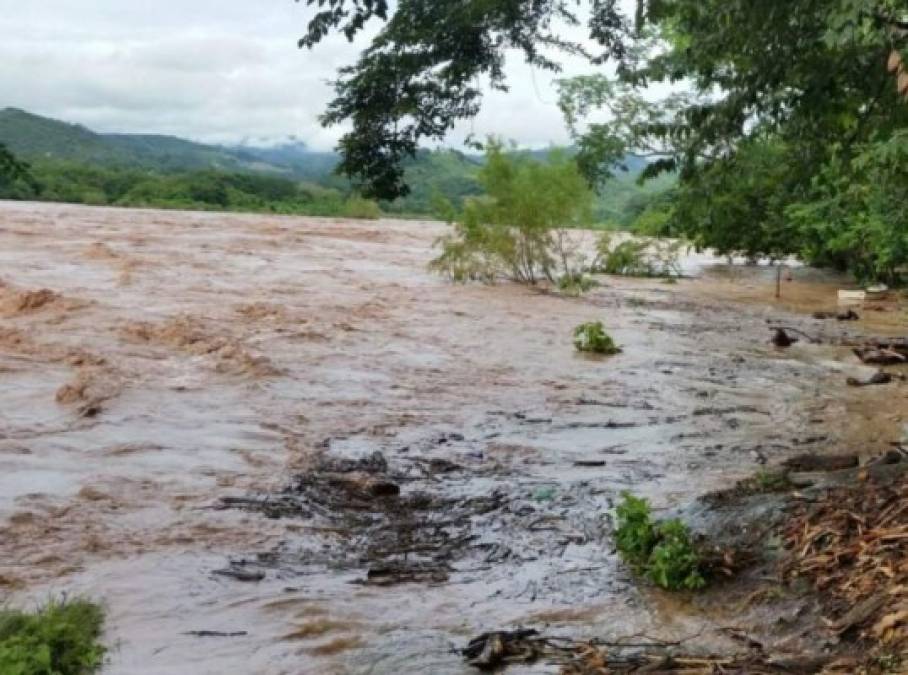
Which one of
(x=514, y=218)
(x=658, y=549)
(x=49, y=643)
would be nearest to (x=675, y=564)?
(x=658, y=549)

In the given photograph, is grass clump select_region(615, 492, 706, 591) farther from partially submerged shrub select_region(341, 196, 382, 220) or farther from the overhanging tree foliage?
partially submerged shrub select_region(341, 196, 382, 220)

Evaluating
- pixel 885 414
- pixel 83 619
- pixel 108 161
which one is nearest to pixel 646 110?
A: pixel 885 414

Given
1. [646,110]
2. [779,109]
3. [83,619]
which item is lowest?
[83,619]

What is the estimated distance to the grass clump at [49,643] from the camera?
14.1 ft

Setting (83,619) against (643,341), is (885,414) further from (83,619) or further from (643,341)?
(83,619)

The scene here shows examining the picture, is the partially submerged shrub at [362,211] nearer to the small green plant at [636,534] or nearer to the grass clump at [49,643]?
the small green plant at [636,534]

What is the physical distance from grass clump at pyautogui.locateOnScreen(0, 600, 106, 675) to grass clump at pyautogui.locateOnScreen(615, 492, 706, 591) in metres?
2.86

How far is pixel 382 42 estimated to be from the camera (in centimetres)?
609

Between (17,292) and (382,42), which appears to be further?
(17,292)

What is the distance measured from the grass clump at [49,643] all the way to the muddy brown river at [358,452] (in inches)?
6.5

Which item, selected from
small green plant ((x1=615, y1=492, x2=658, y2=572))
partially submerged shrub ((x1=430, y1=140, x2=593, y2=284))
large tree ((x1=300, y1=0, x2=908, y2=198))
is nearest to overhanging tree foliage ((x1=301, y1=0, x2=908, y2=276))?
large tree ((x1=300, y1=0, x2=908, y2=198))

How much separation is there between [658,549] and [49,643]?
311 centimetres

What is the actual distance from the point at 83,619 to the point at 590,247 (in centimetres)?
3536

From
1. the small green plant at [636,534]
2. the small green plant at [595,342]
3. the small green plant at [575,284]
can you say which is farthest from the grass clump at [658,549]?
the small green plant at [575,284]
